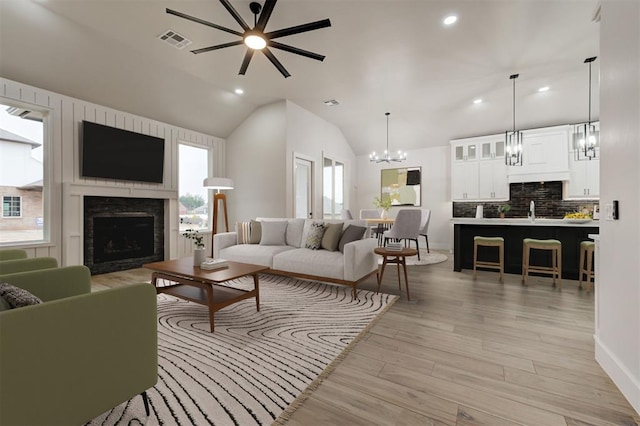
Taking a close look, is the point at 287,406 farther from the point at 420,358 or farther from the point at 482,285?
the point at 482,285

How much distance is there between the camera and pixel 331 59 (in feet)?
13.6

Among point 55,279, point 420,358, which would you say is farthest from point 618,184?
point 55,279

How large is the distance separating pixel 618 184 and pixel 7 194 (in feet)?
21.0

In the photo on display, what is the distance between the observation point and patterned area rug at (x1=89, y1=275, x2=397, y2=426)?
4.84 feet

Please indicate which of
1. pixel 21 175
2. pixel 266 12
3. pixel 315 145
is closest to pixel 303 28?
pixel 266 12

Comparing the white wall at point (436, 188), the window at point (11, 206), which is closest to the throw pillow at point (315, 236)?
the window at point (11, 206)

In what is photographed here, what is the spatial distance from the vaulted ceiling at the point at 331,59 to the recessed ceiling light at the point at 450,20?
0.06m

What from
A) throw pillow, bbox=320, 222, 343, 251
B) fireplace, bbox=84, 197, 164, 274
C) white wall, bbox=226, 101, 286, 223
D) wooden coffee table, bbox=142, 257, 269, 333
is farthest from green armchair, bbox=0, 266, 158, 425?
white wall, bbox=226, 101, 286, 223

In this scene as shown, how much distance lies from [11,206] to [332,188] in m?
5.72

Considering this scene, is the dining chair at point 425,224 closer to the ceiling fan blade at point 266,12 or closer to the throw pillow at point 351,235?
the throw pillow at point 351,235

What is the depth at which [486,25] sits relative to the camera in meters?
3.38

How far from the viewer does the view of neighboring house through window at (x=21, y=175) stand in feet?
12.2

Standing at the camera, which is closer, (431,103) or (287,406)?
(287,406)

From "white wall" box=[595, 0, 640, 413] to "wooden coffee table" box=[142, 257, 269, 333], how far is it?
2.66 metres
